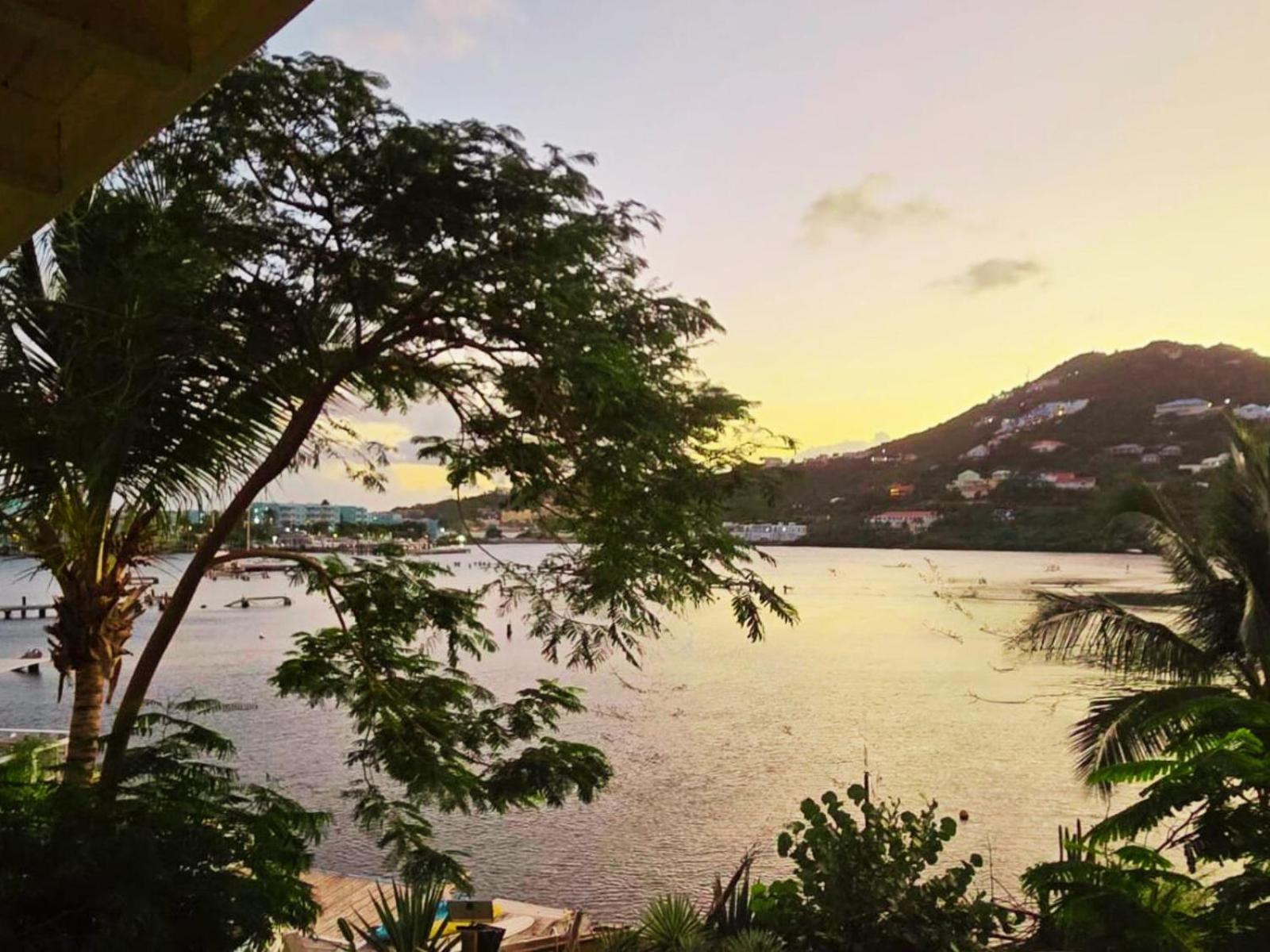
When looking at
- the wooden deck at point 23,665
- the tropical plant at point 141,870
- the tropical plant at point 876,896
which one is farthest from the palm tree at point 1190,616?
the wooden deck at point 23,665

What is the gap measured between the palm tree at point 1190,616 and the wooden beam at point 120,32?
321 inches

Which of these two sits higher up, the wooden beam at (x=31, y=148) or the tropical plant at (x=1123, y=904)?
the wooden beam at (x=31, y=148)

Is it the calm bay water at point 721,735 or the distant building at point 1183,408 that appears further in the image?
the distant building at point 1183,408

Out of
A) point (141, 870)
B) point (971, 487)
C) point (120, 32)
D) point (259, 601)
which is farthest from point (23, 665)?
point (120, 32)

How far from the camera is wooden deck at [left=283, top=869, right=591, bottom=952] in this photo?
7.96 m

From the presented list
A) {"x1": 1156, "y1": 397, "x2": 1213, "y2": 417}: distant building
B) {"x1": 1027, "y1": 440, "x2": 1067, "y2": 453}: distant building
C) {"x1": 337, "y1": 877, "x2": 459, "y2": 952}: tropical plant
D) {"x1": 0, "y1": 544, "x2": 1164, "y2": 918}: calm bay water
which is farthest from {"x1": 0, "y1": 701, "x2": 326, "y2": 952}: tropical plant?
{"x1": 1027, "y1": 440, "x2": 1067, "y2": 453}: distant building

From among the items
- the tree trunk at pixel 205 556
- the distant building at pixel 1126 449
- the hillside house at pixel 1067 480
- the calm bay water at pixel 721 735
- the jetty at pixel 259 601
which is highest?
the distant building at pixel 1126 449

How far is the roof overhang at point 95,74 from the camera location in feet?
3.74

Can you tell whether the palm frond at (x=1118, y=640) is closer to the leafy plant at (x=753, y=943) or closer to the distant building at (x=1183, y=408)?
the leafy plant at (x=753, y=943)

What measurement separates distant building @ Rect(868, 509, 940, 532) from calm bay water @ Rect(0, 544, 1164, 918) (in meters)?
5.53

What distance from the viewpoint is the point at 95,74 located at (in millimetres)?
1247

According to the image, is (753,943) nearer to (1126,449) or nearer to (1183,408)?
(1126,449)

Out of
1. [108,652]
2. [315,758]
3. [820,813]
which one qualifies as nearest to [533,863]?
[315,758]

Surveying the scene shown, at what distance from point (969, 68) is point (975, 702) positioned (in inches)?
1036
